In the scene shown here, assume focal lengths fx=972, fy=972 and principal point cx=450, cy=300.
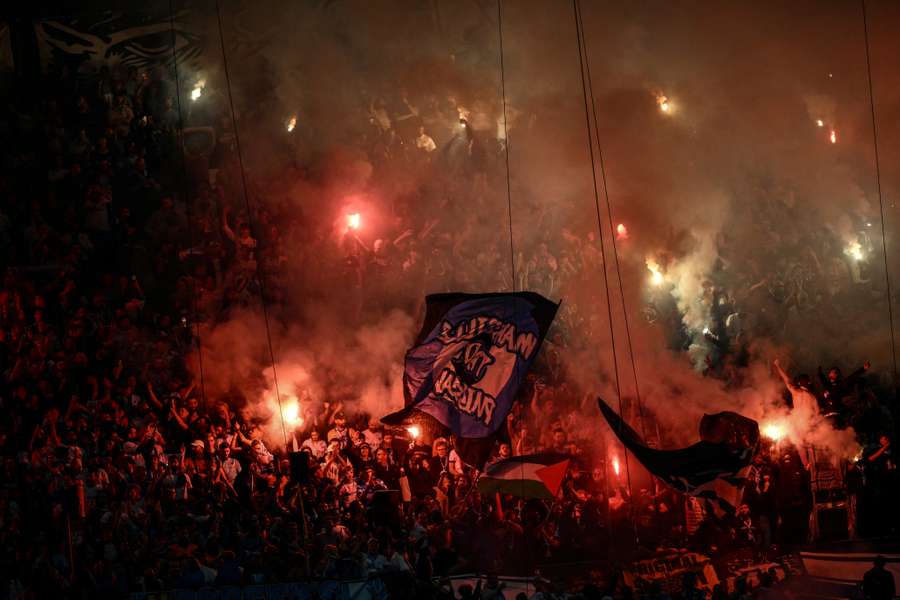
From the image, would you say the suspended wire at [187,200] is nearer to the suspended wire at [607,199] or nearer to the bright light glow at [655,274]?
the suspended wire at [607,199]

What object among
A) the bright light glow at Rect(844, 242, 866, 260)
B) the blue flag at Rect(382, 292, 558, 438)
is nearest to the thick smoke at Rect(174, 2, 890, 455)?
the bright light glow at Rect(844, 242, 866, 260)

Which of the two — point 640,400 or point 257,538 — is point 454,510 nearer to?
point 257,538

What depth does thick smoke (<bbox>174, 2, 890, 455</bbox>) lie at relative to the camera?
17797mm

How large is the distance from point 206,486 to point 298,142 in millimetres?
8185

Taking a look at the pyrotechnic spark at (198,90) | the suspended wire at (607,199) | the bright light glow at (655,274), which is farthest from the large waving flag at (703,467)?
the bright light glow at (655,274)

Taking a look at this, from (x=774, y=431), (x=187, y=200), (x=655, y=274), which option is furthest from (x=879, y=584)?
(x=655, y=274)

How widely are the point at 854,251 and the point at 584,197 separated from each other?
636cm

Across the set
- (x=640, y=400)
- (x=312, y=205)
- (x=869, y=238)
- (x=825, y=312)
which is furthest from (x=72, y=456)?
(x=869, y=238)

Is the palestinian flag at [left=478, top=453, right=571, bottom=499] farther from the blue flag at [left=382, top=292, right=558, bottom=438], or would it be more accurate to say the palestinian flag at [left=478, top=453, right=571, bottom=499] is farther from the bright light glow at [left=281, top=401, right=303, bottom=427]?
the bright light glow at [left=281, top=401, right=303, bottom=427]

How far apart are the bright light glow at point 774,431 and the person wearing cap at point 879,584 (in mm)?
6013

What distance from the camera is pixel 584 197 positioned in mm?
21656

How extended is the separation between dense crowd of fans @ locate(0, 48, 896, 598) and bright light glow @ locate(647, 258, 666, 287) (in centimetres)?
466

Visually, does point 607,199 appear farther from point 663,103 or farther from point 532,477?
point 532,477

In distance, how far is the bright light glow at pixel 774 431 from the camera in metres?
16.8
